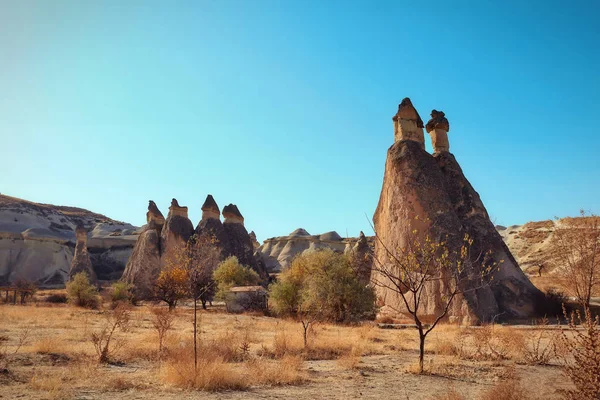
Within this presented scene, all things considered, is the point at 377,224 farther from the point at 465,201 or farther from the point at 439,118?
the point at 439,118

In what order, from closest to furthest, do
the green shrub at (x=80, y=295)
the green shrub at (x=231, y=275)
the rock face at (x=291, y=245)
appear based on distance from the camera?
1. the green shrub at (x=80, y=295)
2. the green shrub at (x=231, y=275)
3. the rock face at (x=291, y=245)

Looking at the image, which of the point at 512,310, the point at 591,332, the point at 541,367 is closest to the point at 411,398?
the point at 591,332

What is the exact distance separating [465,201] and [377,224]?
15.7 ft

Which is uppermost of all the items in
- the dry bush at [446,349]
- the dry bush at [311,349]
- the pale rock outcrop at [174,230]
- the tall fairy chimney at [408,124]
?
the tall fairy chimney at [408,124]

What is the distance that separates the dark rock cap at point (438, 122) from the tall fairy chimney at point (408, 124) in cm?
153

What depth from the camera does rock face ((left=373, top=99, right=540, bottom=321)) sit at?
19016 mm

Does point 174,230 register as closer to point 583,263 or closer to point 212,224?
point 212,224

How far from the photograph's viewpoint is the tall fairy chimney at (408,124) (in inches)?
916

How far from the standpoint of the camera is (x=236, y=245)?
126 ft

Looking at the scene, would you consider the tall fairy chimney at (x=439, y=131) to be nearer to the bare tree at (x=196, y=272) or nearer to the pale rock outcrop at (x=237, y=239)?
the bare tree at (x=196, y=272)

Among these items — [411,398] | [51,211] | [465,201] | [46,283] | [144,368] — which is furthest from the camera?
[51,211]

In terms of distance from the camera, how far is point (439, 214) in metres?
20.6

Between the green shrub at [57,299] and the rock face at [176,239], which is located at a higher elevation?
the rock face at [176,239]

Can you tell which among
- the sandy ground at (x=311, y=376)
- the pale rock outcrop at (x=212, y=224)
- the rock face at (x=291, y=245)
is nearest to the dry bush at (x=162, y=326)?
the sandy ground at (x=311, y=376)
